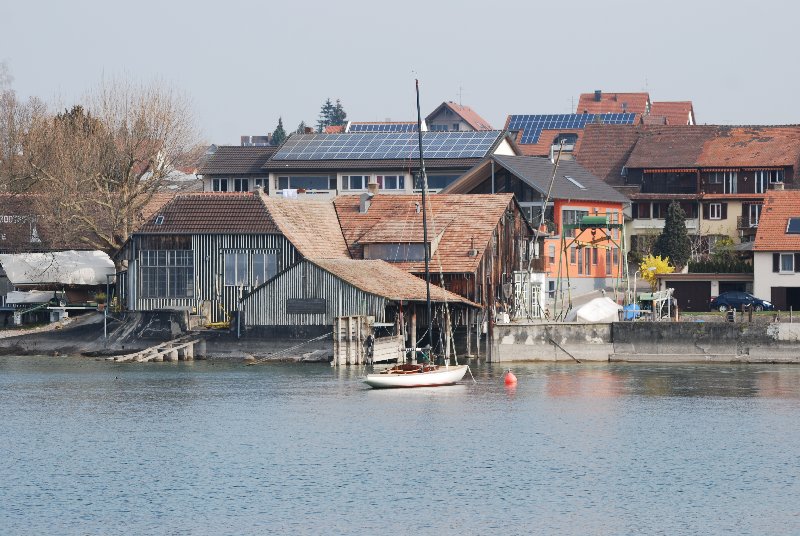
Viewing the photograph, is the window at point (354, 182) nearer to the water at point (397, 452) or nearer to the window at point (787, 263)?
the window at point (787, 263)

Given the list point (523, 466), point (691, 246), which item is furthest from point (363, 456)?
point (691, 246)

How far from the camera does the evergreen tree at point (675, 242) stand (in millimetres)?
110000

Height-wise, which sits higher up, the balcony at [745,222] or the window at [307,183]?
the window at [307,183]

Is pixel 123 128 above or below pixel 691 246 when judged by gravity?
above

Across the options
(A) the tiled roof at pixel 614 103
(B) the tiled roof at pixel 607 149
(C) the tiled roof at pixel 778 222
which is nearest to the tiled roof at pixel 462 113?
(A) the tiled roof at pixel 614 103

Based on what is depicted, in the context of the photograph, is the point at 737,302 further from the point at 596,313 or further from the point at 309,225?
the point at 309,225

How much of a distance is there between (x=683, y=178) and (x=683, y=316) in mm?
38961

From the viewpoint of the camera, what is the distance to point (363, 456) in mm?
51344

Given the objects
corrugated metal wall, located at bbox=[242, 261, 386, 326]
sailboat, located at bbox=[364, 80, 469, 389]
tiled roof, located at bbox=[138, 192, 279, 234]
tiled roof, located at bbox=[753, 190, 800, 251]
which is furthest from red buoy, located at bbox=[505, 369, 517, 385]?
tiled roof, located at bbox=[753, 190, 800, 251]

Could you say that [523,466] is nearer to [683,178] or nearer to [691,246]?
[691,246]

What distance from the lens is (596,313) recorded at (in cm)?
8044

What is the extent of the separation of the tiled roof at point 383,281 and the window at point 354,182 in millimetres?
39249

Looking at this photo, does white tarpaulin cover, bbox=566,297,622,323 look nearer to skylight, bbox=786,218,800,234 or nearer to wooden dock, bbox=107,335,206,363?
skylight, bbox=786,218,800,234

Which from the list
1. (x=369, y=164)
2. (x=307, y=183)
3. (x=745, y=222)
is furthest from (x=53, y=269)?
(x=745, y=222)
